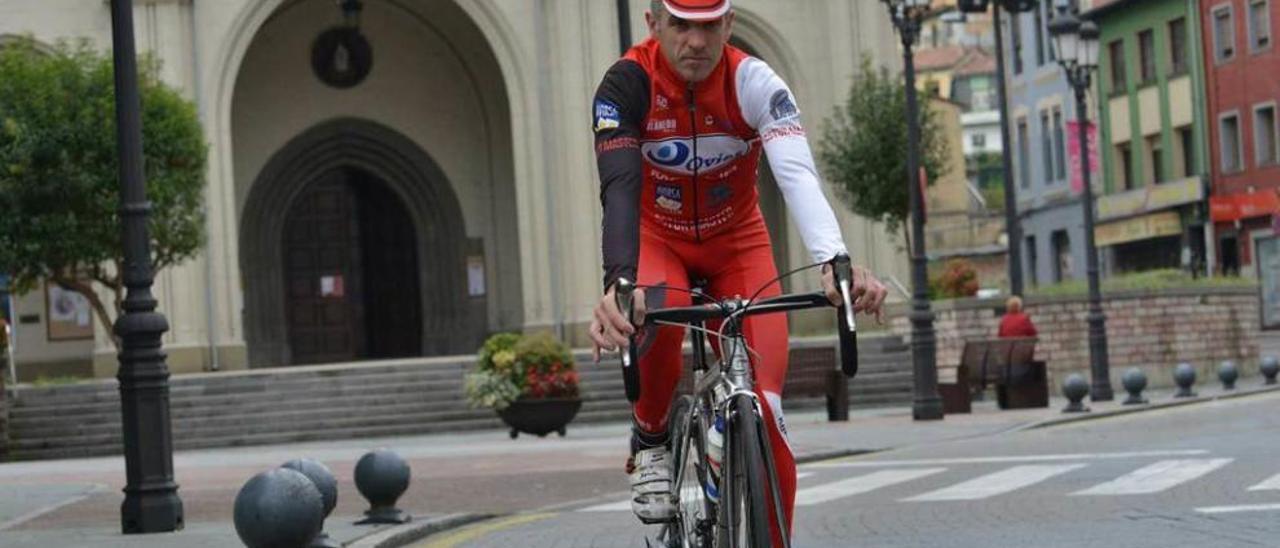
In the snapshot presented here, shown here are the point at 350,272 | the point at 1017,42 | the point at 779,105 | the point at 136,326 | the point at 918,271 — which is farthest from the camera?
the point at 1017,42

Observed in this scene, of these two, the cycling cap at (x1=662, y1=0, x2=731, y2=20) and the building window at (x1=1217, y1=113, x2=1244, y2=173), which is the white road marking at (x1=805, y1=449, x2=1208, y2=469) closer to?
the cycling cap at (x1=662, y1=0, x2=731, y2=20)

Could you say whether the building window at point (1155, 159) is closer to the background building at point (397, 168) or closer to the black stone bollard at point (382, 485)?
the background building at point (397, 168)

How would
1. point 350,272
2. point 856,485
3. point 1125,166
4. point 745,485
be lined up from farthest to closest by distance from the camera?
point 1125,166
point 350,272
point 856,485
point 745,485

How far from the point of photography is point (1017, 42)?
7406cm

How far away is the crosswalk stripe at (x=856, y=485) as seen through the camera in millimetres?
15587

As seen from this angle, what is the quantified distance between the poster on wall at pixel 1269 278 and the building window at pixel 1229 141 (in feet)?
9.24

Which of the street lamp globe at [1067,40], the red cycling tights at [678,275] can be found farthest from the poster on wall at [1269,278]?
the red cycling tights at [678,275]

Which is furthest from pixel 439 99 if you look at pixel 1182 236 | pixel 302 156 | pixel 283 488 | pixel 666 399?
pixel 666 399

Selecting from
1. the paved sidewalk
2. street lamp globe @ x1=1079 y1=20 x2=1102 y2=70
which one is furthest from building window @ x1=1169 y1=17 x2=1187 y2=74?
the paved sidewalk

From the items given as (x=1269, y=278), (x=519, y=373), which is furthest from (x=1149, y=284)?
(x=1269, y=278)

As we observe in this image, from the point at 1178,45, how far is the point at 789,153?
56.9 metres

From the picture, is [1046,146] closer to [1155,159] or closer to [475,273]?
[1155,159]

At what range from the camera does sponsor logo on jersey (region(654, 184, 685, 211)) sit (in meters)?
7.96

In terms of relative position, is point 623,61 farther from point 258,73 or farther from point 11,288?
point 258,73
